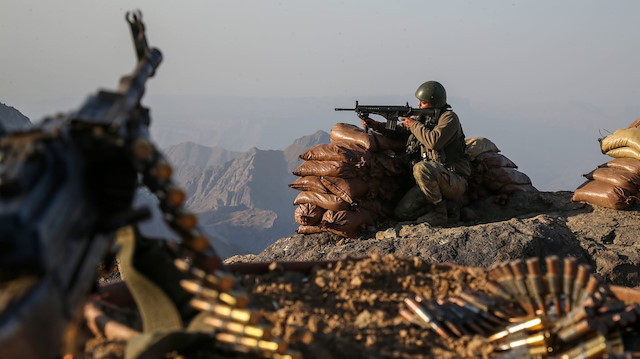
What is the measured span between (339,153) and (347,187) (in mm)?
465

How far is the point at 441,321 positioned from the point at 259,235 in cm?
5048

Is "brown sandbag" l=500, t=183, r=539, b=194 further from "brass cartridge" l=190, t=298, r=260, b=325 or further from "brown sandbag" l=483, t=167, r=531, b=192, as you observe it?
"brass cartridge" l=190, t=298, r=260, b=325

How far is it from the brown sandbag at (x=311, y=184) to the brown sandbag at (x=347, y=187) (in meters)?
0.06

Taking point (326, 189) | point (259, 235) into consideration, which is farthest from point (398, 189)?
point (259, 235)

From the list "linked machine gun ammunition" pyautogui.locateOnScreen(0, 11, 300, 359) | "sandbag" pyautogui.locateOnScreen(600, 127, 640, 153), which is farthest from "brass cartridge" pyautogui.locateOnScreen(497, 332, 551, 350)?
"sandbag" pyautogui.locateOnScreen(600, 127, 640, 153)

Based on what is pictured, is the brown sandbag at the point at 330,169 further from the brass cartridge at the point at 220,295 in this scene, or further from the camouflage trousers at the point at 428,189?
the brass cartridge at the point at 220,295

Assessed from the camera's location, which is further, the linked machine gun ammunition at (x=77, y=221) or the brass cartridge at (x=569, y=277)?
the brass cartridge at (x=569, y=277)

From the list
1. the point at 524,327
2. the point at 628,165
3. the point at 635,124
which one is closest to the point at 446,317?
the point at 524,327

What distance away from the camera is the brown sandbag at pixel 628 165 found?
22.4ft

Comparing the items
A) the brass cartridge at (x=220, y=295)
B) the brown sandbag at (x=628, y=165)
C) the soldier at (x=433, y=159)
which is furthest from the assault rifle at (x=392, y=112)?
the brass cartridge at (x=220, y=295)

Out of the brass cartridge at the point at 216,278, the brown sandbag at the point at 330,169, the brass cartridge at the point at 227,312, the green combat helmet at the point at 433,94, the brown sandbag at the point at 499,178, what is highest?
the green combat helmet at the point at 433,94

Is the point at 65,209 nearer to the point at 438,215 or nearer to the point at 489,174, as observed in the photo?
the point at 438,215

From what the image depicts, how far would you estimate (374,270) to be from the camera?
3545mm

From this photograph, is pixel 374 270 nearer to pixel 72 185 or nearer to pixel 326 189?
pixel 72 185
